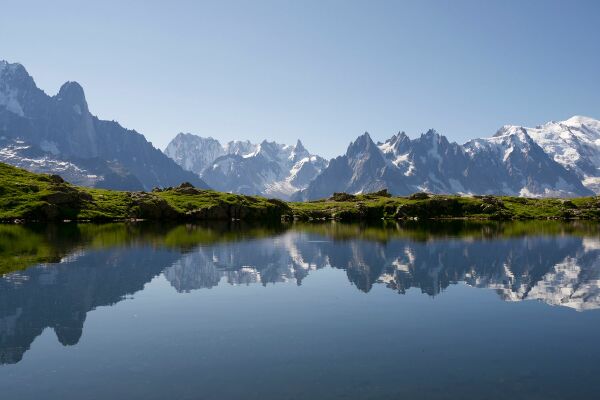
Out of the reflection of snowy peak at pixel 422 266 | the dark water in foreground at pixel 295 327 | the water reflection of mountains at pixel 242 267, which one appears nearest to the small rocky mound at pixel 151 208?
the water reflection of mountains at pixel 242 267

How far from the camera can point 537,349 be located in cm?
3053

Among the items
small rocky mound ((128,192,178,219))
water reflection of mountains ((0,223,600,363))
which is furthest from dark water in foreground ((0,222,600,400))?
small rocky mound ((128,192,178,219))

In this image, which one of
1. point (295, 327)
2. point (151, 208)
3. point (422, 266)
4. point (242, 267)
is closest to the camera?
point (295, 327)

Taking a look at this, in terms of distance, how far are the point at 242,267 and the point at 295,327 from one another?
30.0m

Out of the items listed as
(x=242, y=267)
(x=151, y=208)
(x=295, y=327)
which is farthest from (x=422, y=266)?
(x=151, y=208)

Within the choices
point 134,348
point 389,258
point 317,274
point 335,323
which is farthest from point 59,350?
point 389,258

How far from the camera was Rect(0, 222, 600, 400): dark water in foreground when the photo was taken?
24516 mm

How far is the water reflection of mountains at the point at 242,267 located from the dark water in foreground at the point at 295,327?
302 mm

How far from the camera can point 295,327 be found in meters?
35.7

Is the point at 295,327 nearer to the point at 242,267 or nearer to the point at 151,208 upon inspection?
the point at 242,267

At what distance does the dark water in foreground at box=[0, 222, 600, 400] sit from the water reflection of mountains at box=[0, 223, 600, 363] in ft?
0.99

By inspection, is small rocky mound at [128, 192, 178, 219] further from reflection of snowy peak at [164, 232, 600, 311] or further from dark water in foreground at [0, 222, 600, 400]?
dark water in foreground at [0, 222, 600, 400]

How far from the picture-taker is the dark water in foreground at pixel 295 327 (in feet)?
80.4

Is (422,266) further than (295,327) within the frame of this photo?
Yes
